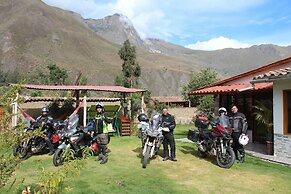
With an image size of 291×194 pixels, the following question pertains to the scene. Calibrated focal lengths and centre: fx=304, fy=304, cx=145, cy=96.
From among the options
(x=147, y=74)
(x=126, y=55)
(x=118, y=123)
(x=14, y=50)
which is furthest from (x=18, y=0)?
(x=118, y=123)

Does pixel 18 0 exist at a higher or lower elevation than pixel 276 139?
higher

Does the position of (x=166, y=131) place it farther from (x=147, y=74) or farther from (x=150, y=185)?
(x=147, y=74)

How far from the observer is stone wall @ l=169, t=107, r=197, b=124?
2180 centimetres

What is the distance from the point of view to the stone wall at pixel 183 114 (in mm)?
21797

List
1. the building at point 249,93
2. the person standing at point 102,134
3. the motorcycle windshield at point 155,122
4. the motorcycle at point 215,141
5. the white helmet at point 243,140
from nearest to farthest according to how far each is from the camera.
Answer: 1. the motorcycle at point 215,141
2. the white helmet at point 243,140
3. the motorcycle windshield at point 155,122
4. the person standing at point 102,134
5. the building at point 249,93

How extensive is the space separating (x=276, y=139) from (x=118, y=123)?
782 cm

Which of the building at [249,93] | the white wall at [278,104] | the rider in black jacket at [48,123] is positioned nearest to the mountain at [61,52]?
the building at [249,93]

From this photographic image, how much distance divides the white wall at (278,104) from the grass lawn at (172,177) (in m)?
1.14

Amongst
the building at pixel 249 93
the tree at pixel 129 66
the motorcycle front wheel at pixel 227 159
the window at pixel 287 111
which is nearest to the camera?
the motorcycle front wheel at pixel 227 159

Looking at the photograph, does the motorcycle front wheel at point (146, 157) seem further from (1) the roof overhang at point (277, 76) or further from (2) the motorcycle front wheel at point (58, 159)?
(1) the roof overhang at point (277, 76)

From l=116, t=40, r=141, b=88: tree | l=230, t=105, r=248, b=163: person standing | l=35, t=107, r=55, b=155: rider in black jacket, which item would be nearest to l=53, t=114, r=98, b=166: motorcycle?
l=35, t=107, r=55, b=155: rider in black jacket

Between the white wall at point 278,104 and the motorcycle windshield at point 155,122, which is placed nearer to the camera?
the motorcycle windshield at point 155,122

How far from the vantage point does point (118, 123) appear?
14.8 m

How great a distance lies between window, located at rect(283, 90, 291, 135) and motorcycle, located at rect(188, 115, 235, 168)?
6.09 feet
